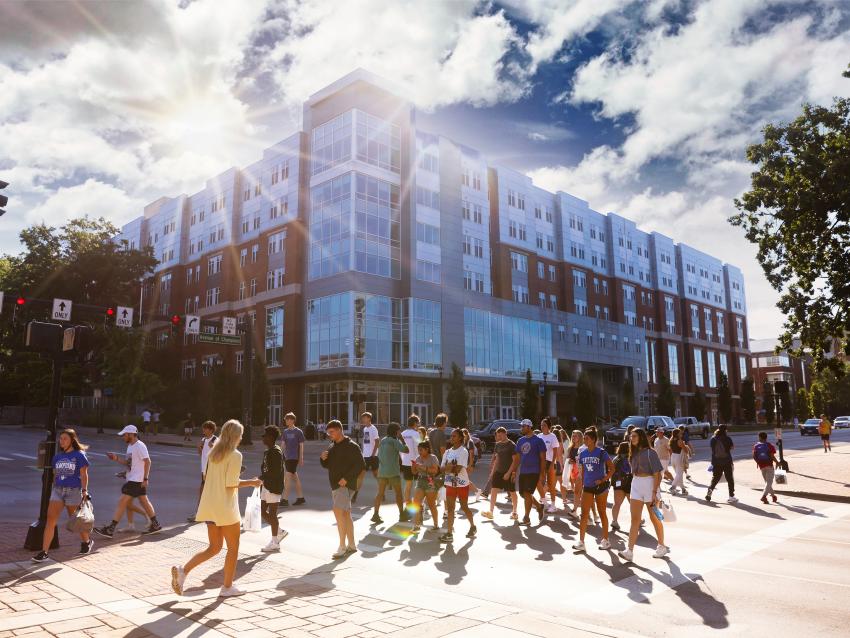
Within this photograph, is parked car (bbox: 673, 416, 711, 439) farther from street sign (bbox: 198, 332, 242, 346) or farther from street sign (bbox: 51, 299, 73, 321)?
street sign (bbox: 51, 299, 73, 321)

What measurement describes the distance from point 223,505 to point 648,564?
586 cm

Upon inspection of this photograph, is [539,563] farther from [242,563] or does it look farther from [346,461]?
[242,563]

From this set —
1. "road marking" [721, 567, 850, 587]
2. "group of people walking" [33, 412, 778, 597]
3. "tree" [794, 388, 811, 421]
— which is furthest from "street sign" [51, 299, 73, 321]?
"tree" [794, 388, 811, 421]

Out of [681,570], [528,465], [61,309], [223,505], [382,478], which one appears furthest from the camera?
[61,309]

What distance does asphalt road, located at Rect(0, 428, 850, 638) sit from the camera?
638 cm

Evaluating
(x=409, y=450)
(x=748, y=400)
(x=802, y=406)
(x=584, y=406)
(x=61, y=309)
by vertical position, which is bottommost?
(x=409, y=450)

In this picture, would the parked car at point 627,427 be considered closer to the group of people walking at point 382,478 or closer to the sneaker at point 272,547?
the group of people walking at point 382,478

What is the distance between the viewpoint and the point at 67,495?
9039 mm

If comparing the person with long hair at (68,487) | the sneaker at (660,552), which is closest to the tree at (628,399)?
the sneaker at (660,552)

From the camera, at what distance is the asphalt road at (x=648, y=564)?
6375 mm

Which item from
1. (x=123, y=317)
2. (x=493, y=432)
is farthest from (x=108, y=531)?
(x=493, y=432)

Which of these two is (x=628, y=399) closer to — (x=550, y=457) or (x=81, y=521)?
(x=550, y=457)

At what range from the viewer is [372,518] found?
12328 mm

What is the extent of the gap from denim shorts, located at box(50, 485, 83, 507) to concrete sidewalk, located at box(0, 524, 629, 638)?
75cm
